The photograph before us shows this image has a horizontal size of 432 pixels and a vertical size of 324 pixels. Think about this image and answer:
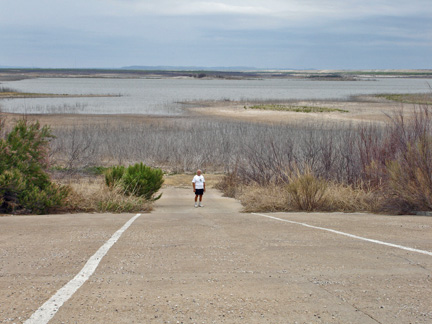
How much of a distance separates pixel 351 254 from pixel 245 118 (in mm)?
48029

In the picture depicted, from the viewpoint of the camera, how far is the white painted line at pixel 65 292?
4.80 metres

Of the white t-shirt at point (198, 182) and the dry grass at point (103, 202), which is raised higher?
the white t-shirt at point (198, 182)

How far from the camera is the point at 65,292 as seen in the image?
5.54 m

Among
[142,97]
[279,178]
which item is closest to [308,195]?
[279,178]

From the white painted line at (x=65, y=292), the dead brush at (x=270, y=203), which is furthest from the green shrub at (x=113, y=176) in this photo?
the white painted line at (x=65, y=292)

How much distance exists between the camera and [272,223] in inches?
429

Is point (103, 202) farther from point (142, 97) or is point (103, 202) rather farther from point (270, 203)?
point (142, 97)

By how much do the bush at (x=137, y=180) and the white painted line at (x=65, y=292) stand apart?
8981 mm

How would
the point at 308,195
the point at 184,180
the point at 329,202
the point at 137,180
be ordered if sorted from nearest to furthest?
the point at 308,195 < the point at 329,202 < the point at 137,180 < the point at 184,180

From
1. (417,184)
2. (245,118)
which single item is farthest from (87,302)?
(245,118)

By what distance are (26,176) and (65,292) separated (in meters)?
9.45

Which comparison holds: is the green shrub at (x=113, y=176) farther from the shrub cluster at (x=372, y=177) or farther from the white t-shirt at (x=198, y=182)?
the shrub cluster at (x=372, y=177)

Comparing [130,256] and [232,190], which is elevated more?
[130,256]

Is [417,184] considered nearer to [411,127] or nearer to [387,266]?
[411,127]
